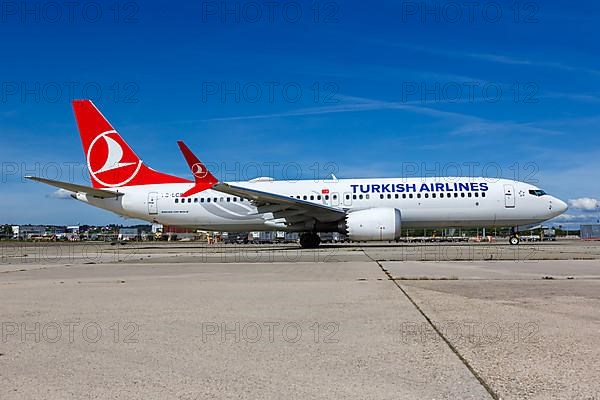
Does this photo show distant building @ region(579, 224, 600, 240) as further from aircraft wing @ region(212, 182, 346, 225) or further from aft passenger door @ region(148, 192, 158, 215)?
aft passenger door @ region(148, 192, 158, 215)

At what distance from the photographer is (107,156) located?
101ft

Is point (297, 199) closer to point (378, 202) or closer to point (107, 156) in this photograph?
point (378, 202)

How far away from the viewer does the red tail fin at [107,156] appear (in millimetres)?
30688

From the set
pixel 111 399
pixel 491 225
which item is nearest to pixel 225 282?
pixel 111 399

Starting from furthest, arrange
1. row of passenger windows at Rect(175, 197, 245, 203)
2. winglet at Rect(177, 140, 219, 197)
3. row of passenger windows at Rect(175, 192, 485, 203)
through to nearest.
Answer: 1. row of passenger windows at Rect(175, 197, 245, 203)
2. row of passenger windows at Rect(175, 192, 485, 203)
3. winglet at Rect(177, 140, 219, 197)

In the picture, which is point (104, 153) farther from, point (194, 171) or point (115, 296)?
point (115, 296)

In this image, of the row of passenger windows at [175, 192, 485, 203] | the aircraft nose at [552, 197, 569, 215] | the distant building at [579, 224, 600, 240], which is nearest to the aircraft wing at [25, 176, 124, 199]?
the row of passenger windows at [175, 192, 485, 203]

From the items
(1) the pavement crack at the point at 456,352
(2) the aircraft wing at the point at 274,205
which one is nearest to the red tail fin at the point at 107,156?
(2) the aircraft wing at the point at 274,205

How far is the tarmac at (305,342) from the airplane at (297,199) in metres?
16.6

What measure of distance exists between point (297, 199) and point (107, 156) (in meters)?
11.3

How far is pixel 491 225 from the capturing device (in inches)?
1073

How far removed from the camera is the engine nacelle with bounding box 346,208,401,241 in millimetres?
25141

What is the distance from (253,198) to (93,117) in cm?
1148

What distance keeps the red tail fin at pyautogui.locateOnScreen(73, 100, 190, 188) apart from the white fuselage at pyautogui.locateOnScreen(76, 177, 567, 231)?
92 centimetres
